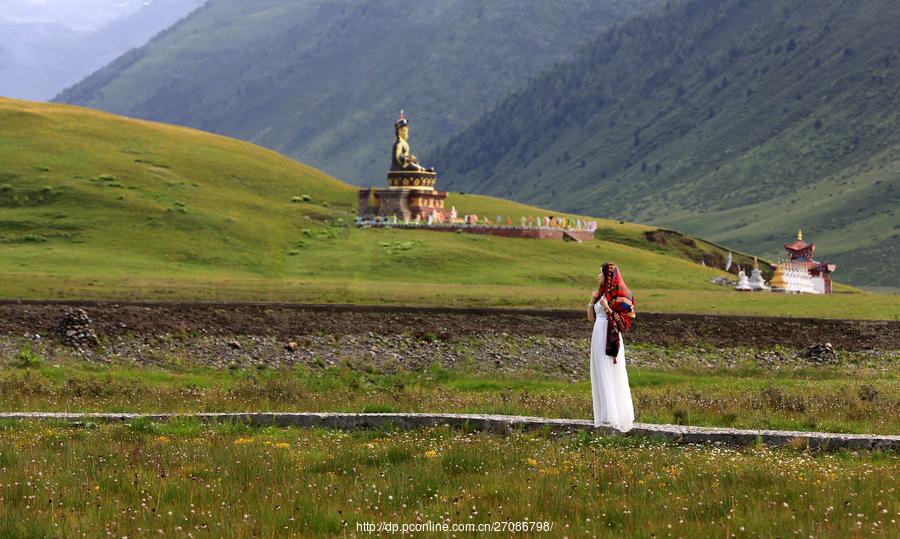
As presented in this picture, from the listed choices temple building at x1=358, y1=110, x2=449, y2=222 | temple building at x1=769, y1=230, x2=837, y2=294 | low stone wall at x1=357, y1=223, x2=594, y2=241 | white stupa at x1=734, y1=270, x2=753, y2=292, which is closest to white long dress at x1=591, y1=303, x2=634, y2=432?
white stupa at x1=734, y1=270, x2=753, y2=292

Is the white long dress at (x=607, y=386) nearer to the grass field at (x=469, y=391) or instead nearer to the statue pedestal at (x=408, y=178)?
the grass field at (x=469, y=391)

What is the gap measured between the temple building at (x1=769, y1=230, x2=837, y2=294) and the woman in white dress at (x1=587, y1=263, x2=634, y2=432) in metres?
58.8

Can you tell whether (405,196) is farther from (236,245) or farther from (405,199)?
(236,245)

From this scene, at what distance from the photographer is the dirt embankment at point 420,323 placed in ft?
147

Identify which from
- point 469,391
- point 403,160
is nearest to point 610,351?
point 469,391

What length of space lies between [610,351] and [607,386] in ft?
2.27

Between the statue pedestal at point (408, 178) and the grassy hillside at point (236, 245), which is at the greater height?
the statue pedestal at point (408, 178)

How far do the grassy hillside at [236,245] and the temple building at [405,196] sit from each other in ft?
6.63

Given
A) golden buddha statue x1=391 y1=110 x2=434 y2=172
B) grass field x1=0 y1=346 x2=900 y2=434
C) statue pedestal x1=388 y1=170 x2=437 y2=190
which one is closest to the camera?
grass field x1=0 y1=346 x2=900 y2=434

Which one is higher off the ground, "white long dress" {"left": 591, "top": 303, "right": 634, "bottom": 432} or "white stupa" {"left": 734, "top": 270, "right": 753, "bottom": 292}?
"white stupa" {"left": 734, "top": 270, "right": 753, "bottom": 292}

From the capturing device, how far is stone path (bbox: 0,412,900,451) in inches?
829

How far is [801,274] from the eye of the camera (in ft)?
284

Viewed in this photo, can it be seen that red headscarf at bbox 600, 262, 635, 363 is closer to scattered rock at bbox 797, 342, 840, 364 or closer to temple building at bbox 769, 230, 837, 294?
scattered rock at bbox 797, 342, 840, 364

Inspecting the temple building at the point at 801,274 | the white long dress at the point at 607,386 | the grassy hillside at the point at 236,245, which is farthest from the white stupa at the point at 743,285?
the white long dress at the point at 607,386
